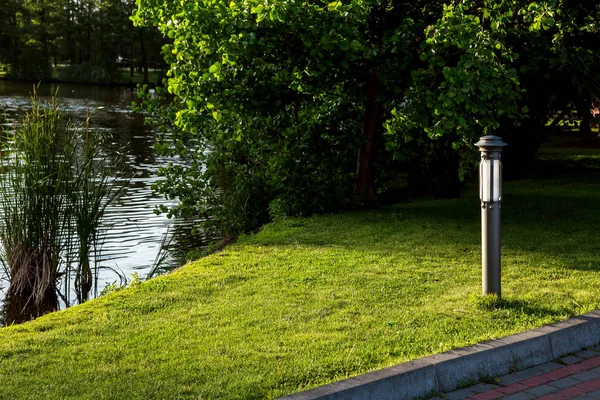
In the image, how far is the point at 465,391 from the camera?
4.96 meters

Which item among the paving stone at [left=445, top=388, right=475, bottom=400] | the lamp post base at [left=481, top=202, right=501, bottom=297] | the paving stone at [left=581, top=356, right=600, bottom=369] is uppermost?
the lamp post base at [left=481, top=202, right=501, bottom=297]

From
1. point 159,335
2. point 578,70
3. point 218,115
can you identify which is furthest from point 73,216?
point 578,70

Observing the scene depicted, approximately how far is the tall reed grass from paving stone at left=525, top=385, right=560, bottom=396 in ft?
18.3

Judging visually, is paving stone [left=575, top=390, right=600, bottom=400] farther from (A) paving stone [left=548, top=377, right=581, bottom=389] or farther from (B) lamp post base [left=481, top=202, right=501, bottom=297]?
(B) lamp post base [left=481, top=202, right=501, bottom=297]

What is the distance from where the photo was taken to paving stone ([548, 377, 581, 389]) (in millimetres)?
5031

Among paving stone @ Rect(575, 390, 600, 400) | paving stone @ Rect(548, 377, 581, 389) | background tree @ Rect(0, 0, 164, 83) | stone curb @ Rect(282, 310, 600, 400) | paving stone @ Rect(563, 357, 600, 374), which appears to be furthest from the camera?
background tree @ Rect(0, 0, 164, 83)

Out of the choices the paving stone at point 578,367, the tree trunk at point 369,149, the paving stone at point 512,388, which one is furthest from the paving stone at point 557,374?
the tree trunk at point 369,149

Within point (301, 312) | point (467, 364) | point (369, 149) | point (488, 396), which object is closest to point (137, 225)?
point (369, 149)

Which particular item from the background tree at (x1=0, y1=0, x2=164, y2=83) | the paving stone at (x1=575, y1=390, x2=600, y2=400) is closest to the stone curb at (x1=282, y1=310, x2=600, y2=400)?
the paving stone at (x1=575, y1=390, x2=600, y2=400)

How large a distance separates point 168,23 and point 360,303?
4.93m

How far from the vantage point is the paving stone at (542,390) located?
4.91 meters

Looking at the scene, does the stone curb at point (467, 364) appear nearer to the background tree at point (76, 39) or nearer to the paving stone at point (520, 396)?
the paving stone at point (520, 396)

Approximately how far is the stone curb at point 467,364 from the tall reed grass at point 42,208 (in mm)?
5028

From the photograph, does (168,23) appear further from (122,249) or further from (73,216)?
(122,249)
